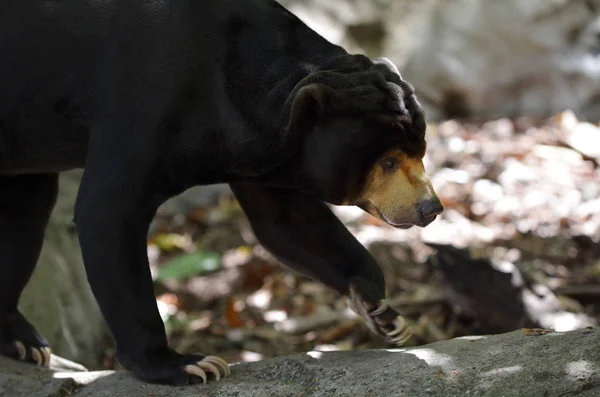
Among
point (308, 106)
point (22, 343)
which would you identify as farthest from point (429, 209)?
point (22, 343)

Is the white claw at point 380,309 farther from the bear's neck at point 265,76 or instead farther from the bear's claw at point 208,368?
the bear's neck at point 265,76

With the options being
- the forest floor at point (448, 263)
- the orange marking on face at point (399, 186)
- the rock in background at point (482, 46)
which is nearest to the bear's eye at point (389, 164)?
the orange marking on face at point (399, 186)

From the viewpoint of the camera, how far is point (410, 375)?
9.61 feet

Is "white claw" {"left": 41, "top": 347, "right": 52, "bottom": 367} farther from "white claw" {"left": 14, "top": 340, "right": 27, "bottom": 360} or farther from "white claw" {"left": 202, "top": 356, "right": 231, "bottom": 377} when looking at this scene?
"white claw" {"left": 202, "top": 356, "right": 231, "bottom": 377}

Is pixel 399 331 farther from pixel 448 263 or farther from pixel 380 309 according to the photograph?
pixel 448 263

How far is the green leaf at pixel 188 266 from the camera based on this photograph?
625cm

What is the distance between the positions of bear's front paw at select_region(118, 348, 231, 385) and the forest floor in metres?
1.87

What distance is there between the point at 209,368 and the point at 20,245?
111cm

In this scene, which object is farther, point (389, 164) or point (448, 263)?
point (448, 263)

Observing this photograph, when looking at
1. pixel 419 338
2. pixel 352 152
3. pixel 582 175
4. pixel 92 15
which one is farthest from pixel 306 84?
pixel 582 175

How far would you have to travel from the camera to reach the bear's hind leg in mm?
3740

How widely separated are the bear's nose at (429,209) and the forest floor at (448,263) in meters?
1.94

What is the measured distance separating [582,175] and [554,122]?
146 cm

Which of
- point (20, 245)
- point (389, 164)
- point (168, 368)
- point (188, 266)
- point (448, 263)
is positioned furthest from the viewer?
point (188, 266)
